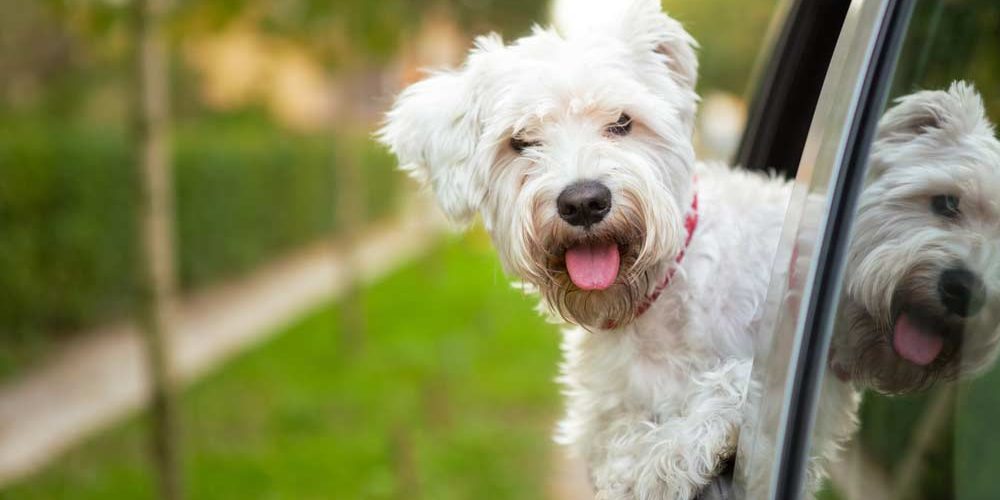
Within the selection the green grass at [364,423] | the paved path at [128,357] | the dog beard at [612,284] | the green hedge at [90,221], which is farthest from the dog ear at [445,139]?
the green hedge at [90,221]

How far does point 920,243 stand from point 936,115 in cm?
22

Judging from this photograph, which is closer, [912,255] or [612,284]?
[912,255]

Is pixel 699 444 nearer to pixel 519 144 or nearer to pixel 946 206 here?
pixel 946 206

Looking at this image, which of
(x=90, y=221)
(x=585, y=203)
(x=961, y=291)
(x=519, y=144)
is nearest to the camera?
(x=961, y=291)

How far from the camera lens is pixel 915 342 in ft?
5.38

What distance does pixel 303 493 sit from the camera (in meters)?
6.50

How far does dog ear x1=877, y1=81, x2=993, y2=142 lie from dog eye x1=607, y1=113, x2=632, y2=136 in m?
0.68

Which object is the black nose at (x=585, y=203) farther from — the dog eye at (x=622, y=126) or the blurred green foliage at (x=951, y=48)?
the blurred green foliage at (x=951, y=48)

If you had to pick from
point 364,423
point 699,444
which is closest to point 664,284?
point 699,444

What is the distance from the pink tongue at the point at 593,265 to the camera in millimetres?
2164

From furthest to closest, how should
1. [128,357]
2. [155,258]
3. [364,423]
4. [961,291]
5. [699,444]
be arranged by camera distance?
[128,357] < [364,423] < [155,258] < [699,444] < [961,291]

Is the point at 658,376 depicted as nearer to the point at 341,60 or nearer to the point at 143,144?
the point at 143,144

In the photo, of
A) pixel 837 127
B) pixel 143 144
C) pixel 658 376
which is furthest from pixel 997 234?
pixel 143 144

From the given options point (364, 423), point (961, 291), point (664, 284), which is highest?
point (961, 291)
